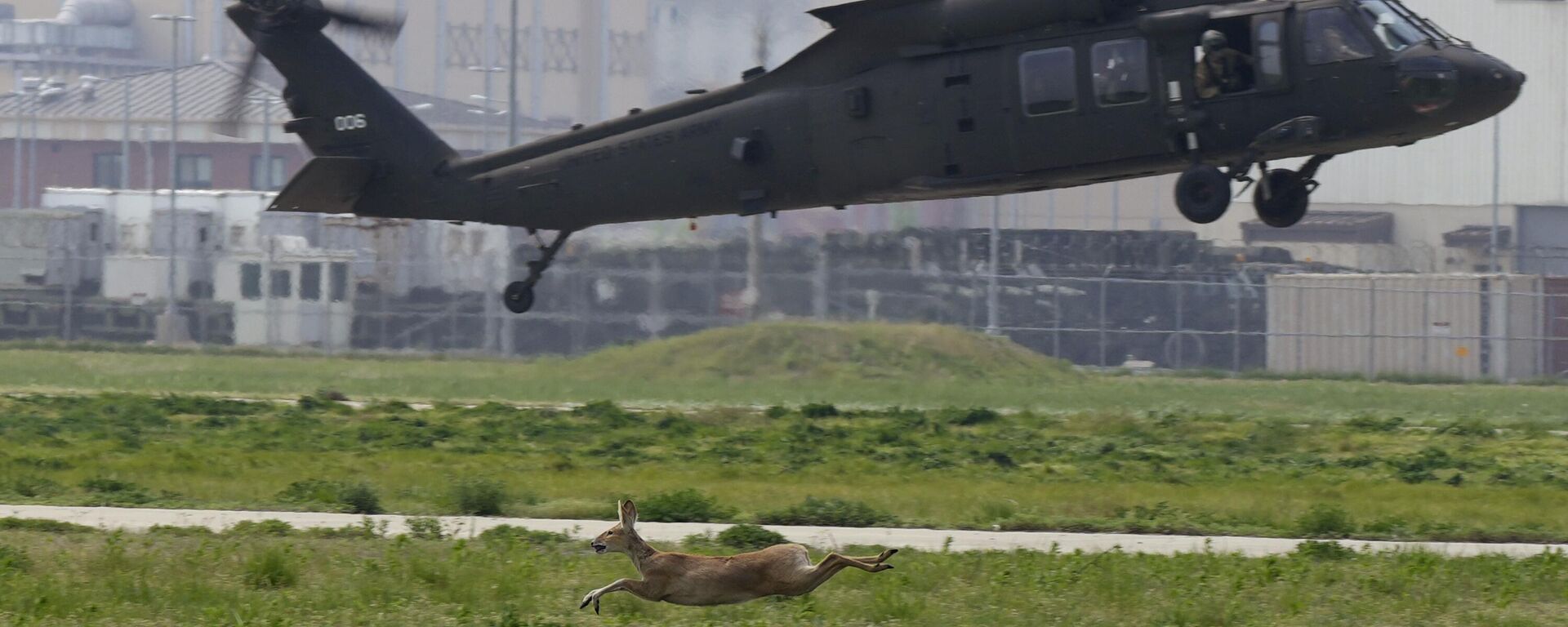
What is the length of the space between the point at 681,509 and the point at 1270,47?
7.29 meters

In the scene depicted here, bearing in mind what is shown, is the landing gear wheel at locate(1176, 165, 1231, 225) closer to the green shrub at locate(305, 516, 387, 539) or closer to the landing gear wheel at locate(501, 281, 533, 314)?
the green shrub at locate(305, 516, 387, 539)

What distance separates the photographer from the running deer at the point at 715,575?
9727 mm

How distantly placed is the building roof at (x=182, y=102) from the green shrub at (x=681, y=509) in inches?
1650

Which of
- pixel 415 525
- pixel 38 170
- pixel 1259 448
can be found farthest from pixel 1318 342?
pixel 38 170

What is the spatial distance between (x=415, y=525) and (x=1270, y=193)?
9.81 m

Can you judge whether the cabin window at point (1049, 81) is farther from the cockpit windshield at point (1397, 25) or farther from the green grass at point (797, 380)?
the green grass at point (797, 380)

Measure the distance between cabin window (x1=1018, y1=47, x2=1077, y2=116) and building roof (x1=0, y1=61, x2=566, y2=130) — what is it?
41.0 metres

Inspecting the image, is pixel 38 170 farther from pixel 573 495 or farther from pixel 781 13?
pixel 573 495

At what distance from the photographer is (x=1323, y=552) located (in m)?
14.9

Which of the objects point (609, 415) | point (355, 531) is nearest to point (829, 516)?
point (355, 531)

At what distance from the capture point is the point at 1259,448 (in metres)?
26.4

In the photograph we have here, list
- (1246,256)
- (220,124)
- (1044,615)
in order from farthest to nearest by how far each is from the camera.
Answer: (1246,256)
(220,124)
(1044,615)

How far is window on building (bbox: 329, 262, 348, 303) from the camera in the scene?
49.3 meters

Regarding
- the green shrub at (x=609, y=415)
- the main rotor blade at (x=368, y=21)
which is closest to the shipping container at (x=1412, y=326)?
the green shrub at (x=609, y=415)
